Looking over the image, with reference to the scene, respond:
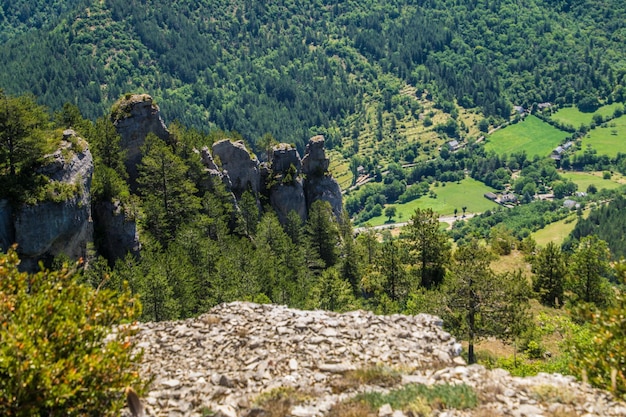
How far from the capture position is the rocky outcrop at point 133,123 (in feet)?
313

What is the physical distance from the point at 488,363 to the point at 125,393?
127 feet

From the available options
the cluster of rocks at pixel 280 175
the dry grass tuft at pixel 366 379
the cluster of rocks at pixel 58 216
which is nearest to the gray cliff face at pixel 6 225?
the cluster of rocks at pixel 58 216

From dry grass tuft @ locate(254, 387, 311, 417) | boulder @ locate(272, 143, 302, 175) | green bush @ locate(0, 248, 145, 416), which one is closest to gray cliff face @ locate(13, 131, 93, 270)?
green bush @ locate(0, 248, 145, 416)

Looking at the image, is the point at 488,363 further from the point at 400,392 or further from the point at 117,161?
the point at 117,161

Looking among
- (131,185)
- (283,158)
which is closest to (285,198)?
(283,158)

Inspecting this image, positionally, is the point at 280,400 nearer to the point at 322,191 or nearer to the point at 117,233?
the point at 117,233

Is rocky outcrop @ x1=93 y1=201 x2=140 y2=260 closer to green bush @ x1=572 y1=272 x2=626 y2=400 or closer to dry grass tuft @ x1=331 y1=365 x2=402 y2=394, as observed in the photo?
dry grass tuft @ x1=331 y1=365 x2=402 y2=394

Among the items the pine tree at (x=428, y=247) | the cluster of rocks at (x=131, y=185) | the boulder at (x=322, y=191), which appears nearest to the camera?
the cluster of rocks at (x=131, y=185)

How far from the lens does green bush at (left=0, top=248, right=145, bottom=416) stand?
1872cm

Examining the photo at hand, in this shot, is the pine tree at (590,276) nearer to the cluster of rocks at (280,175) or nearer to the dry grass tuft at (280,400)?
the dry grass tuft at (280,400)

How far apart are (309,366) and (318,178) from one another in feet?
327

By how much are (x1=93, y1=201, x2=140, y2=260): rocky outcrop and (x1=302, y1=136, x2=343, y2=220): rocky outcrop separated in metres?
55.5

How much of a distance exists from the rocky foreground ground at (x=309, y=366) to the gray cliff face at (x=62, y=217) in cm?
3583

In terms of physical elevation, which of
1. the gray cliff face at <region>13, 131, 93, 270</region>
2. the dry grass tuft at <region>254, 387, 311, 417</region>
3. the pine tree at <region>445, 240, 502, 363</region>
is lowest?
the pine tree at <region>445, 240, 502, 363</region>
